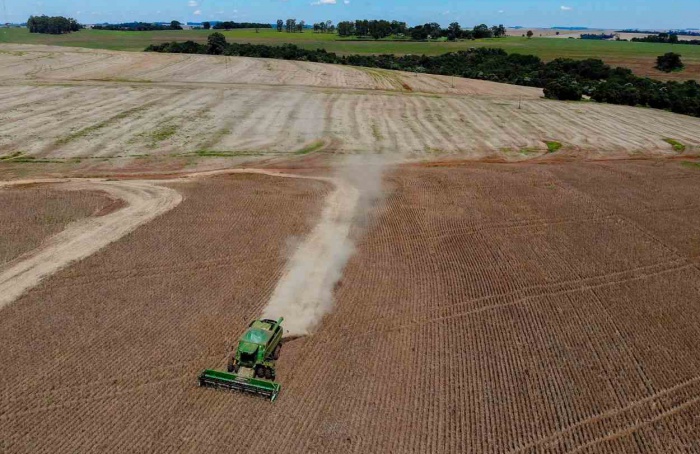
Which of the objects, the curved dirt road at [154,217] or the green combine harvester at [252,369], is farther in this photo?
the curved dirt road at [154,217]

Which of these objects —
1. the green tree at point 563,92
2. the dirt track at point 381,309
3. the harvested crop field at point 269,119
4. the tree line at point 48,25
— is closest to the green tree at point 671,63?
the green tree at point 563,92

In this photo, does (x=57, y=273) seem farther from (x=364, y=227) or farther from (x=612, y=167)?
(x=612, y=167)

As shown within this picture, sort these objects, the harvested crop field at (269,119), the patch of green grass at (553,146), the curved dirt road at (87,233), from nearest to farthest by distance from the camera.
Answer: the curved dirt road at (87,233) → the harvested crop field at (269,119) → the patch of green grass at (553,146)

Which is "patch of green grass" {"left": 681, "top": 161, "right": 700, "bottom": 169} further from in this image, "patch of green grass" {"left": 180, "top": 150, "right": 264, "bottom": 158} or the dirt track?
"patch of green grass" {"left": 180, "top": 150, "right": 264, "bottom": 158}

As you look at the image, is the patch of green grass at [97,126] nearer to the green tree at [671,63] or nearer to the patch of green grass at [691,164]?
the patch of green grass at [691,164]

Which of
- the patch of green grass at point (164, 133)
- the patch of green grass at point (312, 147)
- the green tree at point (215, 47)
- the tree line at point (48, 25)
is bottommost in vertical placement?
the patch of green grass at point (312, 147)

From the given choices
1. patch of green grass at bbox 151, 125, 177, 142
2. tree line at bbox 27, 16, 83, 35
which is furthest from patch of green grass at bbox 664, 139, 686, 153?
tree line at bbox 27, 16, 83, 35

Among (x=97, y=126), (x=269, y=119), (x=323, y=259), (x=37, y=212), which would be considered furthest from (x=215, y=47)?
(x=323, y=259)
